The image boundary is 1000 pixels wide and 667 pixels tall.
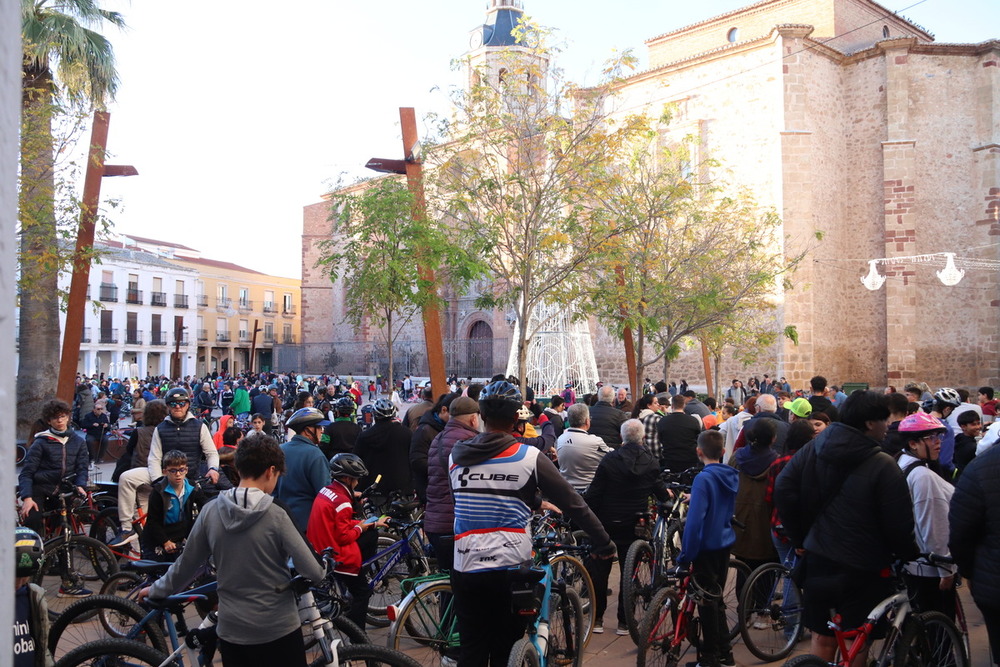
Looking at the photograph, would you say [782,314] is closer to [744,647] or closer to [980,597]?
[744,647]

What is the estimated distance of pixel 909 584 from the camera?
442 cm

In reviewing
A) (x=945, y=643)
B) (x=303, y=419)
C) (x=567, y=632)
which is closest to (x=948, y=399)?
(x=945, y=643)

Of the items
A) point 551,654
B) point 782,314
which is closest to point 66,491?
point 551,654

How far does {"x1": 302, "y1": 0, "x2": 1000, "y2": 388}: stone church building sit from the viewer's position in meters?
25.7

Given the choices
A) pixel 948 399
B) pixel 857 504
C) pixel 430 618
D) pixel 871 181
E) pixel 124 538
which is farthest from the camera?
pixel 871 181

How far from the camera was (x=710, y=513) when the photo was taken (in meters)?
4.69

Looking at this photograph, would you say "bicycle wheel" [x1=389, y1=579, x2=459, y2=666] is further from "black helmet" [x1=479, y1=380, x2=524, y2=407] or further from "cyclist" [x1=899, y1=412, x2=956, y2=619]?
"cyclist" [x1=899, y1=412, x2=956, y2=619]

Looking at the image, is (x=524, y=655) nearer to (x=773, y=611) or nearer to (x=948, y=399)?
(x=773, y=611)

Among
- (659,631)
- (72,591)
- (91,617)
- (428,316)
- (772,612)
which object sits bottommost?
(72,591)

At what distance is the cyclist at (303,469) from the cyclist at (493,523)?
2013 millimetres

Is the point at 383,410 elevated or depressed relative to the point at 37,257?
depressed

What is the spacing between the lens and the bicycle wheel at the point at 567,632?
4355 millimetres

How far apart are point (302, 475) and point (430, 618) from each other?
4.46ft

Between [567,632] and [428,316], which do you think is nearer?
[567,632]
